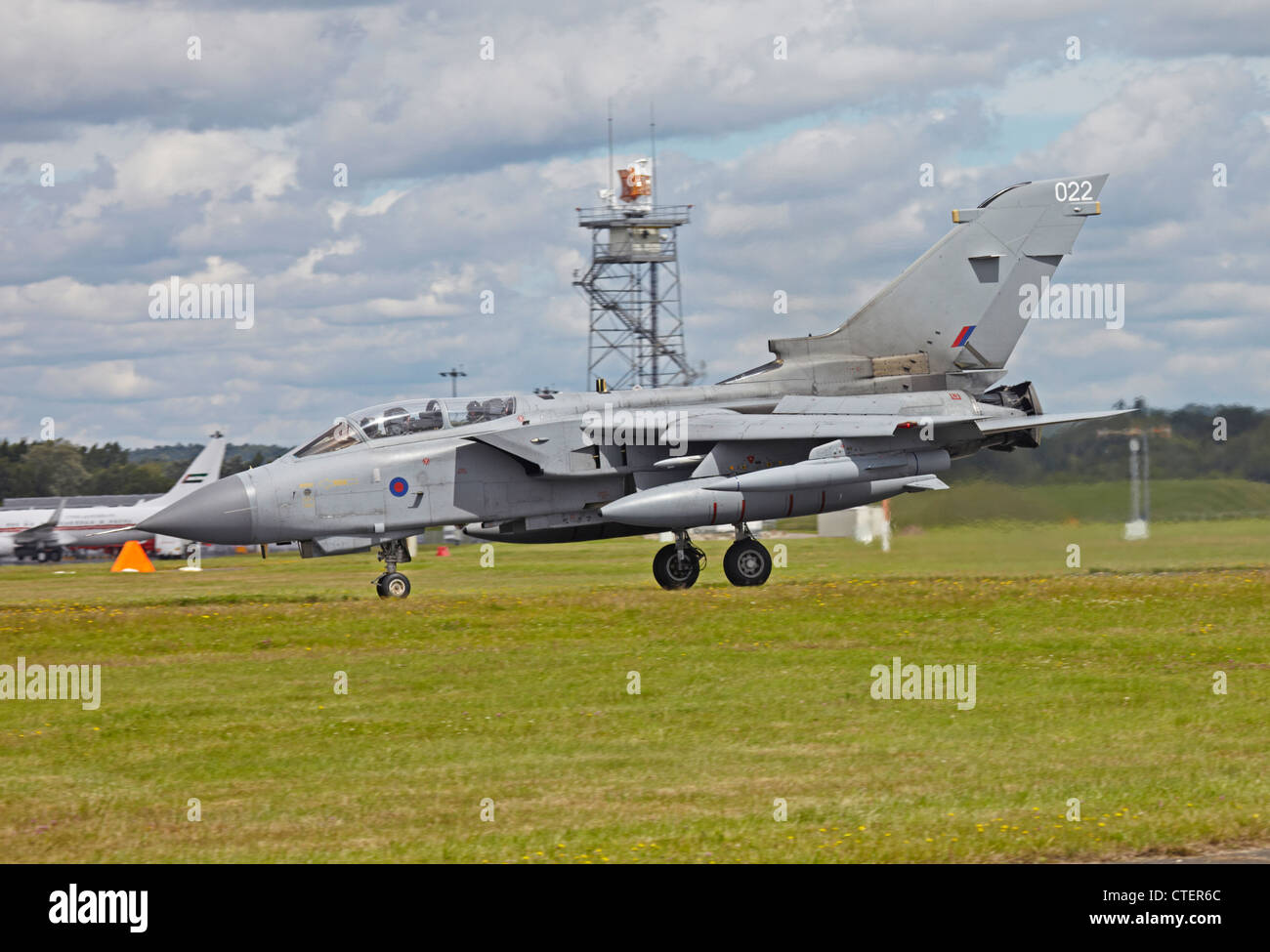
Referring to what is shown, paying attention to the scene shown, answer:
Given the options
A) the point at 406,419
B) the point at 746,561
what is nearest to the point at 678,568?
the point at 746,561

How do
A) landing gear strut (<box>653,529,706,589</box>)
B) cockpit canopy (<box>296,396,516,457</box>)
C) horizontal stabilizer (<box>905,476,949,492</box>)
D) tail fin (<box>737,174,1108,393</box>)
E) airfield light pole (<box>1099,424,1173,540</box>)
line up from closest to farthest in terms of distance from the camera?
cockpit canopy (<box>296,396,516,457</box>), horizontal stabilizer (<box>905,476,949,492</box>), landing gear strut (<box>653,529,706,589</box>), tail fin (<box>737,174,1108,393</box>), airfield light pole (<box>1099,424,1173,540</box>)

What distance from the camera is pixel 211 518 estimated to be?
A: 20125 mm

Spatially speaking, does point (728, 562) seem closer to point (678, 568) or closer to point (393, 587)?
point (678, 568)

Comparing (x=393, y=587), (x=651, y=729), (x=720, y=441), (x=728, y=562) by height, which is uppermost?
(x=720, y=441)

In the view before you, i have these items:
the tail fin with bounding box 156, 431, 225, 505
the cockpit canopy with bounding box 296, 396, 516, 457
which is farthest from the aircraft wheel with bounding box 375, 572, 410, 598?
the tail fin with bounding box 156, 431, 225, 505

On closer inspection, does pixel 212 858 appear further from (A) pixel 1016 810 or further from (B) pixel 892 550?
(B) pixel 892 550

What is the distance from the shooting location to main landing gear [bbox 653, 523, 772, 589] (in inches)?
885

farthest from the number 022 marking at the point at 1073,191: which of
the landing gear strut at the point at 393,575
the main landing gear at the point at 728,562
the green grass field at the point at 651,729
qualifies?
the landing gear strut at the point at 393,575

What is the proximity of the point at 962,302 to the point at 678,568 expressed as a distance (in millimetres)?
6646

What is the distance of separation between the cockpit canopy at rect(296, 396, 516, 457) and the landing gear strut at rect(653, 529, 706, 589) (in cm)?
344

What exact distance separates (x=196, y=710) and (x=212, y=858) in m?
4.78

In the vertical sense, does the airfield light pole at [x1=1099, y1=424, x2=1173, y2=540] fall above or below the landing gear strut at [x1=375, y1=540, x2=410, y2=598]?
above

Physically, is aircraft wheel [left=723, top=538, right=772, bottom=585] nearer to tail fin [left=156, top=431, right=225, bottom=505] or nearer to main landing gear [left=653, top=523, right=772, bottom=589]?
main landing gear [left=653, top=523, right=772, bottom=589]

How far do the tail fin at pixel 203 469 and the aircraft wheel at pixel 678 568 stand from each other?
124 ft
